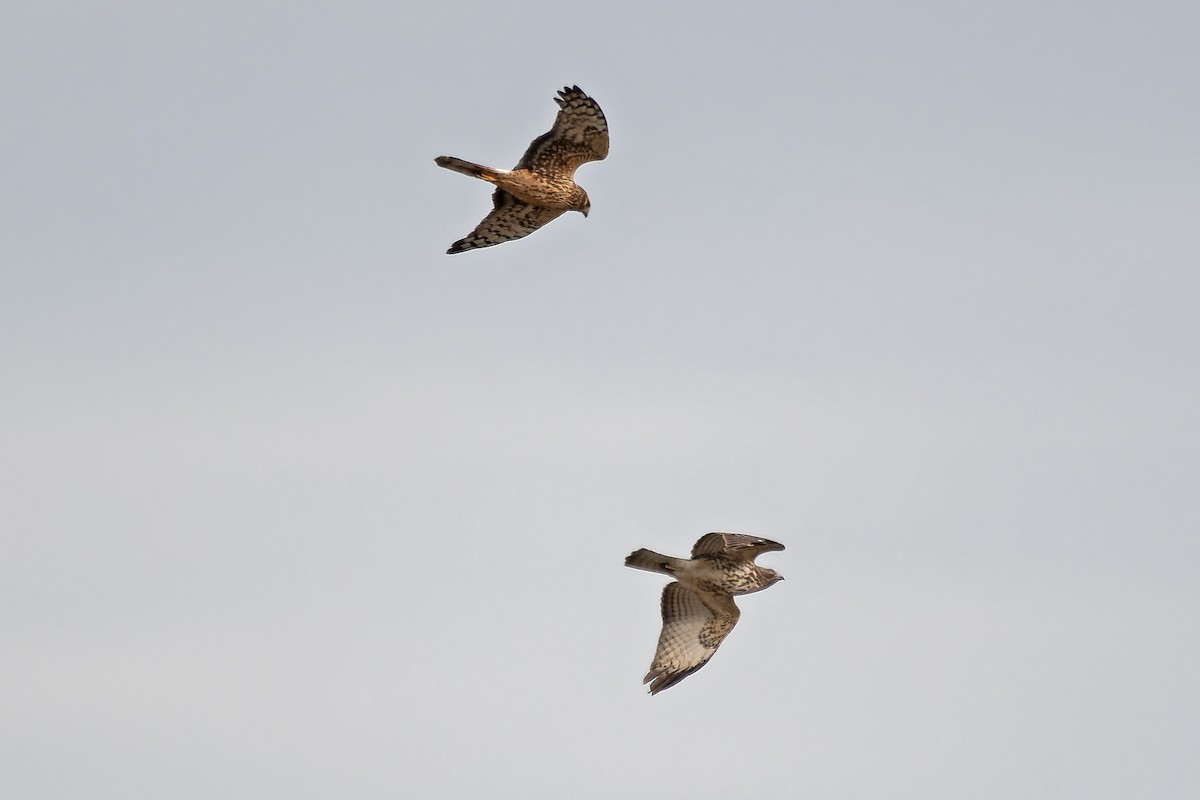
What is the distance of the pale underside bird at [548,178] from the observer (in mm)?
19219

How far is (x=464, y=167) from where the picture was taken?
61.3 ft

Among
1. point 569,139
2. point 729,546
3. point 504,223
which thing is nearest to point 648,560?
point 729,546

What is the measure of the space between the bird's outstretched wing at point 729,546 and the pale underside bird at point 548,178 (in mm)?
4134

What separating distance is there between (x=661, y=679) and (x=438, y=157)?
652cm

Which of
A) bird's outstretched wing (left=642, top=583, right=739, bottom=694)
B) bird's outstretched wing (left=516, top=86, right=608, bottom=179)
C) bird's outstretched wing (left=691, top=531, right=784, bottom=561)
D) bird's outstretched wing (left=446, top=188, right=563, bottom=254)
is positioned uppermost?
bird's outstretched wing (left=516, top=86, right=608, bottom=179)

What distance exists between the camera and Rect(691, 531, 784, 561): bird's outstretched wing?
1872 centimetres

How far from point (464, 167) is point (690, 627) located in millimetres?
5982

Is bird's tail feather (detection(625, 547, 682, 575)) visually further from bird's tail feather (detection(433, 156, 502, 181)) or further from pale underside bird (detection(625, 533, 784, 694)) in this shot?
bird's tail feather (detection(433, 156, 502, 181))

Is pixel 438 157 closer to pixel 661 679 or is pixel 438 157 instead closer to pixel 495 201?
pixel 495 201

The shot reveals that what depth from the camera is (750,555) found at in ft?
62.3

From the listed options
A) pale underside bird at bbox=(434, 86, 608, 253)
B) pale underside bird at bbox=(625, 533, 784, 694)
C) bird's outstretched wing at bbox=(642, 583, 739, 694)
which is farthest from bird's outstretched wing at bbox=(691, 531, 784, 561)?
pale underside bird at bbox=(434, 86, 608, 253)

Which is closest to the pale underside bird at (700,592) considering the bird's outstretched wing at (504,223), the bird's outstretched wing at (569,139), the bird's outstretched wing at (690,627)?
the bird's outstretched wing at (690,627)

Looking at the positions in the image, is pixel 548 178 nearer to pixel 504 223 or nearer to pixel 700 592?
pixel 504 223

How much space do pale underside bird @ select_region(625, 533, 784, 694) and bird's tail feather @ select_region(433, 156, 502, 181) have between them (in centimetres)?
464
